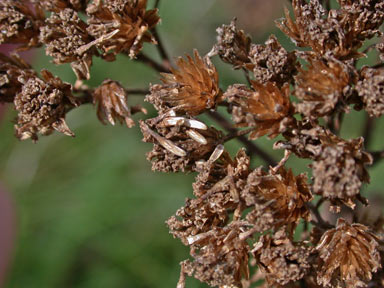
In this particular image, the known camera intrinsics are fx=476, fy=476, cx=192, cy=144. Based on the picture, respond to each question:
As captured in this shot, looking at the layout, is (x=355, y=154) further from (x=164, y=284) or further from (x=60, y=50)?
(x=164, y=284)

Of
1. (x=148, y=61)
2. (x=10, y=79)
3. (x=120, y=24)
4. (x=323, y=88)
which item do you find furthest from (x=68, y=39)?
(x=323, y=88)

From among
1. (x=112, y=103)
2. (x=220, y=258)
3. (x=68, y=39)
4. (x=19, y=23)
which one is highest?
(x=68, y=39)

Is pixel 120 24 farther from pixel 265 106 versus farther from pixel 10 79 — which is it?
pixel 265 106

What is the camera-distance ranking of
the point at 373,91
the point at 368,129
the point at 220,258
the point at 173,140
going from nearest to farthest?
the point at 373,91 < the point at 220,258 < the point at 173,140 < the point at 368,129

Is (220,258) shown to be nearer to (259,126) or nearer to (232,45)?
(259,126)

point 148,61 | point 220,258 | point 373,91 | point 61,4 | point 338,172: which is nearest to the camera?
point 338,172

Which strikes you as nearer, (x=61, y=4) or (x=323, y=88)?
(x=323, y=88)

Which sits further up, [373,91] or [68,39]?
[373,91]
